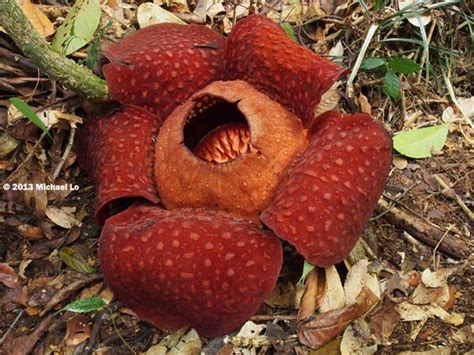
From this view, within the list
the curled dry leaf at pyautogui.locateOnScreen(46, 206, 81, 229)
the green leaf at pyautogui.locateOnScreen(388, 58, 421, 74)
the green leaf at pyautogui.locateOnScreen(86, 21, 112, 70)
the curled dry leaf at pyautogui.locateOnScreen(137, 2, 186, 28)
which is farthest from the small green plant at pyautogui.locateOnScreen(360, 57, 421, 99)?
the curled dry leaf at pyautogui.locateOnScreen(46, 206, 81, 229)

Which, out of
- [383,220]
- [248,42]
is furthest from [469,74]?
[248,42]

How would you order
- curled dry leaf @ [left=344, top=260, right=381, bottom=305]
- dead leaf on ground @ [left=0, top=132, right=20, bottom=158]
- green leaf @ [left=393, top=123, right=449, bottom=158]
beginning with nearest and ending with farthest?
curled dry leaf @ [left=344, top=260, right=381, bottom=305]
dead leaf on ground @ [left=0, top=132, right=20, bottom=158]
green leaf @ [left=393, top=123, right=449, bottom=158]

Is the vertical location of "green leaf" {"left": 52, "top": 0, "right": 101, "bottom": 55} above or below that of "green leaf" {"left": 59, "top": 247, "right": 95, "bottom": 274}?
above

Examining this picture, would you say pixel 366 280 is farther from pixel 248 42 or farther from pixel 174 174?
pixel 248 42

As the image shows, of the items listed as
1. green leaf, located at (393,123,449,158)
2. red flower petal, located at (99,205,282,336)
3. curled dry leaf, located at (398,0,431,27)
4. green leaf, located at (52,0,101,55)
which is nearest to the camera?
red flower petal, located at (99,205,282,336)

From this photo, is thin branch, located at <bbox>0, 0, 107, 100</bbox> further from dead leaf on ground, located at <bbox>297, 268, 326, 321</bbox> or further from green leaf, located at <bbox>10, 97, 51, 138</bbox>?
dead leaf on ground, located at <bbox>297, 268, 326, 321</bbox>

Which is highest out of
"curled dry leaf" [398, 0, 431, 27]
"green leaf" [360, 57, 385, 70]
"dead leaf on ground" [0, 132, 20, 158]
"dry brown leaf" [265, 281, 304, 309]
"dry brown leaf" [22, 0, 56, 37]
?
"dry brown leaf" [22, 0, 56, 37]
